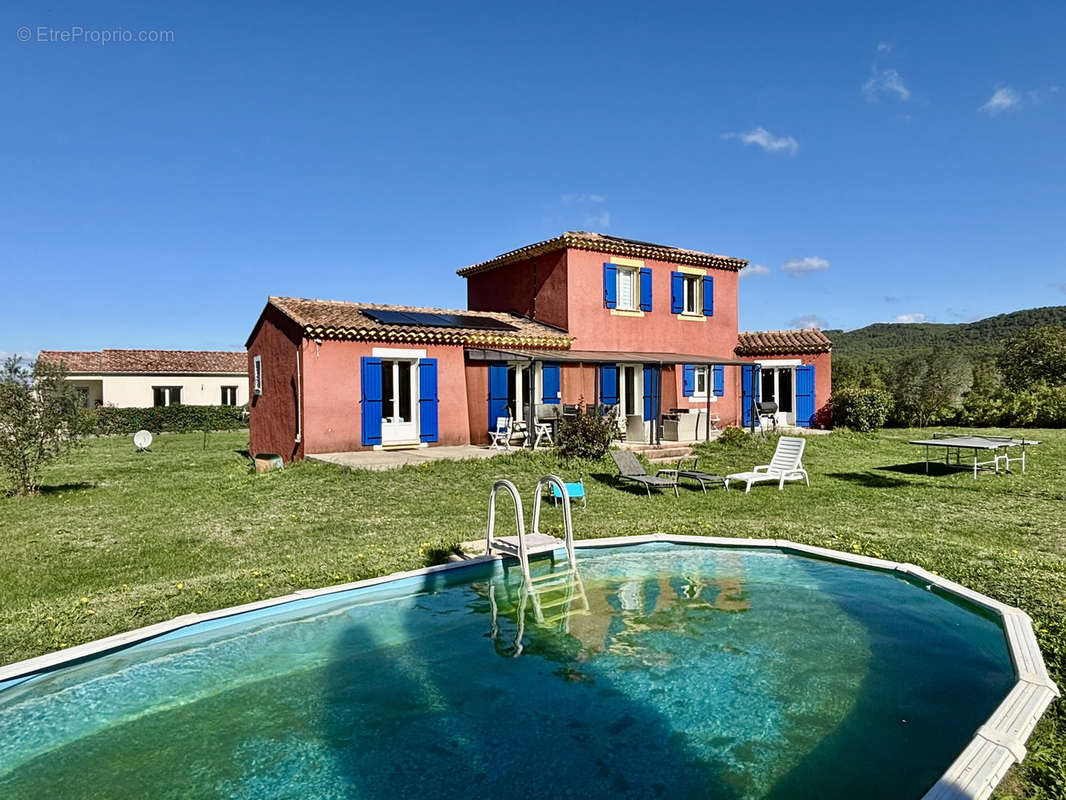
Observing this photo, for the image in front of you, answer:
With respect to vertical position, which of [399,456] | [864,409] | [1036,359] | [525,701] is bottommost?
[525,701]

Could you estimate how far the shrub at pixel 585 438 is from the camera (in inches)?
599

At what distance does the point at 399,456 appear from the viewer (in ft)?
51.3

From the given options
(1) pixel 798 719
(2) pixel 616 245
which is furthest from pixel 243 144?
(1) pixel 798 719

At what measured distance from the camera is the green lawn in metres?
5.83

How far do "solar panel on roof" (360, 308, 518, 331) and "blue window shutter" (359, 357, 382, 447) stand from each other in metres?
1.37

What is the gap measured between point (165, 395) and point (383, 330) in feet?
106

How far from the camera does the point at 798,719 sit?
443cm

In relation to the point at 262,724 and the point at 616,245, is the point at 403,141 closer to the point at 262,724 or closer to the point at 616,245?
the point at 616,245

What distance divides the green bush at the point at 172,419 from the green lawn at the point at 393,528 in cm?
1947

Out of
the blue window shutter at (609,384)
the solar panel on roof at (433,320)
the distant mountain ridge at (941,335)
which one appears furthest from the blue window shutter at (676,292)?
the distant mountain ridge at (941,335)

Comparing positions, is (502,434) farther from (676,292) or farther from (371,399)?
(676,292)

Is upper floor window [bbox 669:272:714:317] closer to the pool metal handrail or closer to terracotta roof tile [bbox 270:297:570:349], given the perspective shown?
terracotta roof tile [bbox 270:297:570:349]

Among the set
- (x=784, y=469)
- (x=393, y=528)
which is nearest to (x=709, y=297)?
(x=784, y=469)

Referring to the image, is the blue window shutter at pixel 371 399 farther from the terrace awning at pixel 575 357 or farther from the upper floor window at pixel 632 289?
the upper floor window at pixel 632 289
